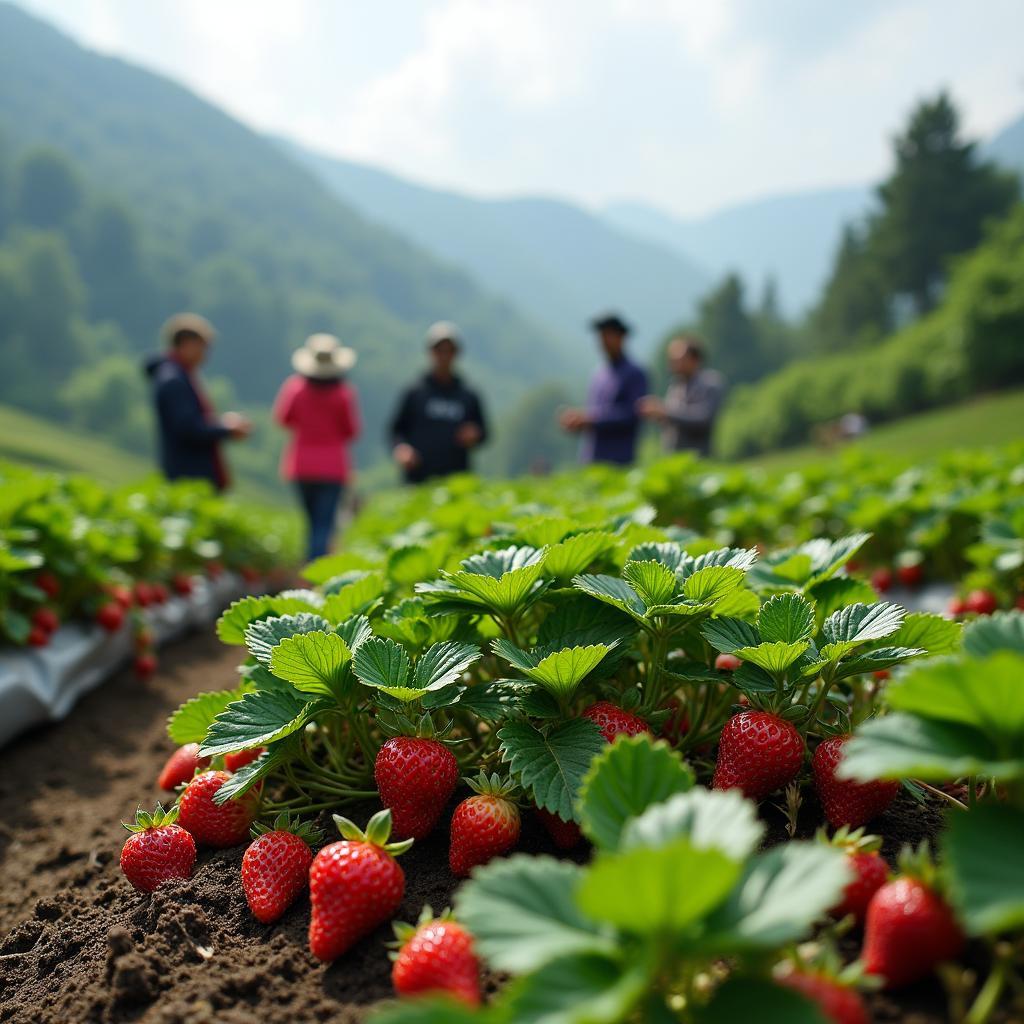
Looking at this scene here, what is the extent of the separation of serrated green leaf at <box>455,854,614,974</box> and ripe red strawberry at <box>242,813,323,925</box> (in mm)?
646

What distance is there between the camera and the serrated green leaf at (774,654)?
1.32 m

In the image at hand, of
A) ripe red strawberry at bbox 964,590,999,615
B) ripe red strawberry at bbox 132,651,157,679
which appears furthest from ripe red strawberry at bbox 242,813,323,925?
ripe red strawberry at bbox 132,651,157,679

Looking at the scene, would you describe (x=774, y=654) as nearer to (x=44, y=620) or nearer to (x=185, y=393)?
(x=44, y=620)

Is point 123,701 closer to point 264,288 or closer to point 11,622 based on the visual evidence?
point 11,622

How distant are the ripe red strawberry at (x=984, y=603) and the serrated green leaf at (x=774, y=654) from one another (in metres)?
2.44

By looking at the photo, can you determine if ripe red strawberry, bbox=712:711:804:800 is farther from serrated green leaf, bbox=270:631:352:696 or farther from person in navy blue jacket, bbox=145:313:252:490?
person in navy blue jacket, bbox=145:313:252:490

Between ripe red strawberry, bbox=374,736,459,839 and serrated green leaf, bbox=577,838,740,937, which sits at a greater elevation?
serrated green leaf, bbox=577,838,740,937

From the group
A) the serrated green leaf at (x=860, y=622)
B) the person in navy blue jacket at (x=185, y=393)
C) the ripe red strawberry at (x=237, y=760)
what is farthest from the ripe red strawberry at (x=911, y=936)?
the person in navy blue jacket at (x=185, y=393)

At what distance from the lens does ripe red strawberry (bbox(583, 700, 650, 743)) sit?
4.80 ft

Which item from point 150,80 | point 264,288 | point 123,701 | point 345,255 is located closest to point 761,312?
point 264,288

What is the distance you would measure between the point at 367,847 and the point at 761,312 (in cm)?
9385

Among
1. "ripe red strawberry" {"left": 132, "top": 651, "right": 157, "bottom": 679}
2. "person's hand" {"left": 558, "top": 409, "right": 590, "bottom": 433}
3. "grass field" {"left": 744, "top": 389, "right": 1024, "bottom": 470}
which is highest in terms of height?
"grass field" {"left": 744, "top": 389, "right": 1024, "bottom": 470}

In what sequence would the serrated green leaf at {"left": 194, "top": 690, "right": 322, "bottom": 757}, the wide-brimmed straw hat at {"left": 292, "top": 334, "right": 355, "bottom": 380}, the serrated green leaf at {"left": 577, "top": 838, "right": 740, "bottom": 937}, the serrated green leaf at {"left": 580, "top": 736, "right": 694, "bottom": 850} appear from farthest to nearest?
the wide-brimmed straw hat at {"left": 292, "top": 334, "right": 355, "bottom": 380} → the serrated green leaf at {"left": 194, "top": 690, "right": 322, "bottom": 757} → the serrated green leaf at {"left": 580, "top": 736, "right": 694, "bottom": 850} → the serrated green leaf at {"left": 577, "top": 838, "right": 740, "bottom": 937}

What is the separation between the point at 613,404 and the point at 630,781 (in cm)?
586
